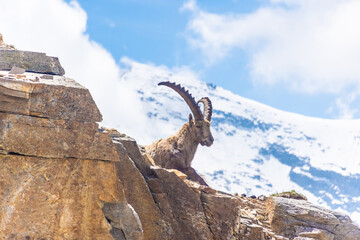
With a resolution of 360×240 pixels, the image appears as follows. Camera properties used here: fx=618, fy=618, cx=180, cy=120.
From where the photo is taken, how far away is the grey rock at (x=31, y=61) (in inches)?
424

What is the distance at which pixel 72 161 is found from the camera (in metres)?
9.74

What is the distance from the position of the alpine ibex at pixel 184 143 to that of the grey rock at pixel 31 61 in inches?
401

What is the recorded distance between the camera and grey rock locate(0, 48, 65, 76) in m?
10.8

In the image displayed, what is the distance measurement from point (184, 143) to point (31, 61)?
1185cm

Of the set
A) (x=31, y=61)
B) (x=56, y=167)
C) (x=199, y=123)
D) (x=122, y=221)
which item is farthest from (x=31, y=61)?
(x=199, y=123)

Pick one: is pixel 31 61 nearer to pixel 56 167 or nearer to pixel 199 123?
pixel 56 167

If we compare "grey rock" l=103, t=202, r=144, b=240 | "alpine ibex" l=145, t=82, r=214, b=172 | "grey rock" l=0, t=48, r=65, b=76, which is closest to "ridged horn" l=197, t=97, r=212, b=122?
"alpine ibex" l=145, t=82, r=214, b=172

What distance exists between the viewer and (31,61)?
10.9 meters

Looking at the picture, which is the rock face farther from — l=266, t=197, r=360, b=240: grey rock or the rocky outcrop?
l=266, t=197, r=360, b=240: grey rock

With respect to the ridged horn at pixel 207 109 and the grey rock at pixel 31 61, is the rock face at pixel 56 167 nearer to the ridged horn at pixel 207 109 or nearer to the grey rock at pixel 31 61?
the grey rock at pixel 31 61

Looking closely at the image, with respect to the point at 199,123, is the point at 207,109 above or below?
above

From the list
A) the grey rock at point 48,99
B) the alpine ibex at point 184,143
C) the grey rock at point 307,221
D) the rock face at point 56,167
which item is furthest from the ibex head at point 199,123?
the grey rock at point 48,99

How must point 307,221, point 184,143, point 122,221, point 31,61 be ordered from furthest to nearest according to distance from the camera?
point 184,143 < point 307,221 < point 31,61 < point 122,221

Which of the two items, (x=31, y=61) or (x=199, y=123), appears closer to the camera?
(x=31, y=61)
